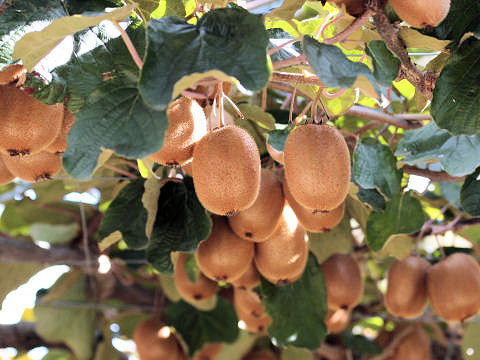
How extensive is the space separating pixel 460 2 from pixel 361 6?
7.9 inches

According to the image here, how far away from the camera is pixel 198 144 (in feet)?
2.84

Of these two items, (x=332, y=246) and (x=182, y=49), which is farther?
(x=332, y=246)

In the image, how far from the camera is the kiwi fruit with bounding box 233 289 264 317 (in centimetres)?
151

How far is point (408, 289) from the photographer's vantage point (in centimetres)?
147

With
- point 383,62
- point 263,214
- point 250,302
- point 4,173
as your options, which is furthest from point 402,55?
point 250,302

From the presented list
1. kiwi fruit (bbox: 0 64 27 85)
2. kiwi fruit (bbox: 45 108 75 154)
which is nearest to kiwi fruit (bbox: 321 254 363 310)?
kiwi fruit (bbox: 45 108 75 154)

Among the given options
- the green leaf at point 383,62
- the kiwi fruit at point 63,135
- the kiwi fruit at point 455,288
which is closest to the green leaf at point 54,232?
the kiwi fruit at point 63,135

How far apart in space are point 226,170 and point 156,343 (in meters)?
1.15

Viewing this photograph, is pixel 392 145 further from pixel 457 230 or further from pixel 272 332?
pixel 272 332

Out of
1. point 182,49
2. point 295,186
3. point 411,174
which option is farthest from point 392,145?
point 182,49

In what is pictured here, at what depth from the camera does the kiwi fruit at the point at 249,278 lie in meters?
1.29

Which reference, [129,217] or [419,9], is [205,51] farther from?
[129,217]

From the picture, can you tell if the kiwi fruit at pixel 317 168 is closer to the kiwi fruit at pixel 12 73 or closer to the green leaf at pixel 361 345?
the kiwi fruit at pixel 12 73

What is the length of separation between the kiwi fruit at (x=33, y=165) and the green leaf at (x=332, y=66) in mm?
566
